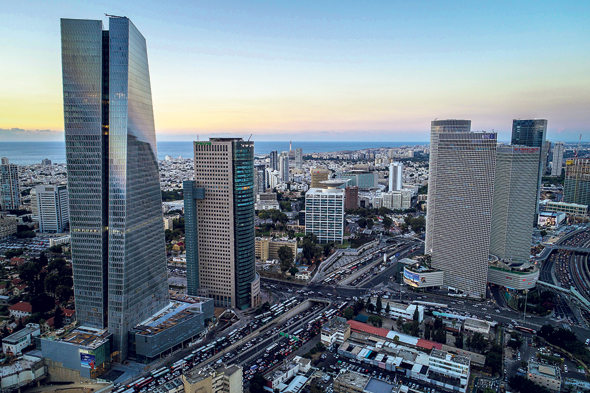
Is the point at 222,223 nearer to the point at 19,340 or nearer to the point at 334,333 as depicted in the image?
the point at 334,333

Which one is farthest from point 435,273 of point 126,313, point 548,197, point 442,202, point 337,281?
point 548,197

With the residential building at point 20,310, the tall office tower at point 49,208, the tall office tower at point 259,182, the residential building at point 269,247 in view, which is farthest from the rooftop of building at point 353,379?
the tall office tower at point 259,182

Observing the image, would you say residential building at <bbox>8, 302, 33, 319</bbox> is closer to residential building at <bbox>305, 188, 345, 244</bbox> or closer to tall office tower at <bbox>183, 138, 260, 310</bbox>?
tall office tower at <bbox>183, 138, 260, 310</bbox>

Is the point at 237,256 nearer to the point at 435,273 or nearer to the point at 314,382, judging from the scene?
the point at 314,382

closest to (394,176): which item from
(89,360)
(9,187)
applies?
(9,187)

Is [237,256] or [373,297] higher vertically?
[237,256]

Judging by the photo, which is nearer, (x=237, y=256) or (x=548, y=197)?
(x=237, y=256)

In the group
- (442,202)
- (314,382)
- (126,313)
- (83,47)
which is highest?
(83,47)
